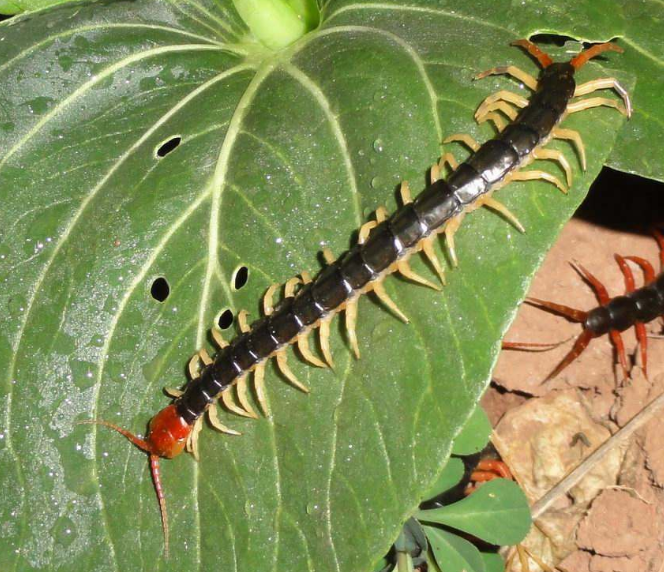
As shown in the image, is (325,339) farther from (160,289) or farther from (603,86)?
(603,86)

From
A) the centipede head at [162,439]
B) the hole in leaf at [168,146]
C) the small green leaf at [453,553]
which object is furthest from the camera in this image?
the small green leaf at [453,553]

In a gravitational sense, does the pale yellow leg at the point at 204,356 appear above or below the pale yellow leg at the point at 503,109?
above

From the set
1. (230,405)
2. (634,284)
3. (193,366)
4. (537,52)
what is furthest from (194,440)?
(634,284)

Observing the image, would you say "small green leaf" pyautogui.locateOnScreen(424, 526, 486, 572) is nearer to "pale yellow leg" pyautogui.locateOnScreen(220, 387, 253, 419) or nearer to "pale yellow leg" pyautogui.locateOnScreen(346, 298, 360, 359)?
"pale yellow leg" pyautogui.locateOnScreen(220, 387, 253, 419)

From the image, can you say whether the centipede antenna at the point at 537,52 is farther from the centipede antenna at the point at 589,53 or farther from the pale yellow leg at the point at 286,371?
the pale yellow leg at the point at 286,371

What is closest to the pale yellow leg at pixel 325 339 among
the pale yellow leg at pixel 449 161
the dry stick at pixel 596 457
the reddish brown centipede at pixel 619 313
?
the pale yellow leg at pixel 449 161
